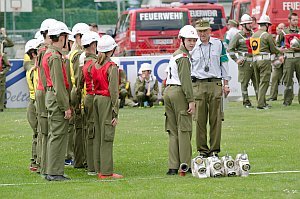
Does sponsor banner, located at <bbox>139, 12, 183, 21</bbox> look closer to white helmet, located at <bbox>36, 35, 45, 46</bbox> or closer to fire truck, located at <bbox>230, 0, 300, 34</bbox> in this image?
fire truck, located at <bbox>230, 0, 300, 34</bbox>

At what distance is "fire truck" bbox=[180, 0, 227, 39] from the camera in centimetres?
3878

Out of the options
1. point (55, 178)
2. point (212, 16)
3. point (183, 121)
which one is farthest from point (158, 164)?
point (212, 16)

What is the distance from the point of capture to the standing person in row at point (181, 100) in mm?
14414

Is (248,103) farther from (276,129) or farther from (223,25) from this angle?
(223,25)

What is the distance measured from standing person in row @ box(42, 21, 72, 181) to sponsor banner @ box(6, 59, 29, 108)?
15820 millimetres

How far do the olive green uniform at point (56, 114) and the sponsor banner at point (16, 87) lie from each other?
15.9 meters

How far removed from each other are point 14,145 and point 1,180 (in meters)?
4.74

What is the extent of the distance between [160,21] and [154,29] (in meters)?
0.41

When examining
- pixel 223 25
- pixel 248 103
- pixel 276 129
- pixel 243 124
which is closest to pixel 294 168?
pixel 276 129

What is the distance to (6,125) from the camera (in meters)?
23.8

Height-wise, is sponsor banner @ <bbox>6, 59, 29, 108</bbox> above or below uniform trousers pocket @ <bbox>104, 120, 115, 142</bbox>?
below

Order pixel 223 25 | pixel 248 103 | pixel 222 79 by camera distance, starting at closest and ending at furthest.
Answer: pixel 222 79, pixel 248 103, pixel 223 25

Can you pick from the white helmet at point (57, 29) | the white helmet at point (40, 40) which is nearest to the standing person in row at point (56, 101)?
the white helmet at point (57, 29)

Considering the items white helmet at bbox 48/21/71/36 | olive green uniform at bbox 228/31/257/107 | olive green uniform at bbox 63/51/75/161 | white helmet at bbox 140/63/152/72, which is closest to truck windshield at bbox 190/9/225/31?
white helmet at bbox 140/63/152/72
